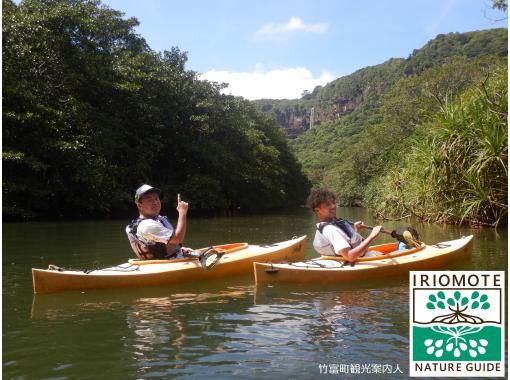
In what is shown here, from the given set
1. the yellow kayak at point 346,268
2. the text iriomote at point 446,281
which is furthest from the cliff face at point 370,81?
the text iriomote at point 446,281

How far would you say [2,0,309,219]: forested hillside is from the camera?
15.7 meters

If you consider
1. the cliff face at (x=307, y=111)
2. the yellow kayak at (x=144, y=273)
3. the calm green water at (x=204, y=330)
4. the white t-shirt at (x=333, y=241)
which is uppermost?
A: the cliff face at (x=307, y=111)

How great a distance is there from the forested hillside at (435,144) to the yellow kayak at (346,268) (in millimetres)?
4678

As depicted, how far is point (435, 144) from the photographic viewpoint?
11250 millimetres

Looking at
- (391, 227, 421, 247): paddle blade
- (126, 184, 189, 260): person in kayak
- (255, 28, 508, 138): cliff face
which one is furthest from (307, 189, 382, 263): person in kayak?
(255, 28, 508, 138): cliff face

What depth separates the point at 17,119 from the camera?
605 inches

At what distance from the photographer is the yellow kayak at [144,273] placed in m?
5.26

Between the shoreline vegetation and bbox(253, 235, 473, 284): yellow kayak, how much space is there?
4.73 meters

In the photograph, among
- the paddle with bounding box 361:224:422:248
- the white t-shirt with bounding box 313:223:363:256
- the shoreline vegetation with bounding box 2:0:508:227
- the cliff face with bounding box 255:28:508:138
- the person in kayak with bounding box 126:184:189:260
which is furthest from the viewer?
the cliff face with bounding box 255:28:508:138

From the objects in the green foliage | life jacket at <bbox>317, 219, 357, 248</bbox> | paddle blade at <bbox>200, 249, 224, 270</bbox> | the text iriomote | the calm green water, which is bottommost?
the calm green water

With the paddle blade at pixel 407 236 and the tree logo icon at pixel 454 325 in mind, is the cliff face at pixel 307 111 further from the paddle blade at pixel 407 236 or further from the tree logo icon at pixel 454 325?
the tree logo icon at pixel 454 325

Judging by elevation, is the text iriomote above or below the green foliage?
below

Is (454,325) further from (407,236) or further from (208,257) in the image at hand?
(407,236)

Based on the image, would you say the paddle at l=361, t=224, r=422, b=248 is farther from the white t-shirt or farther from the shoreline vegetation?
the shoreline vegetation
